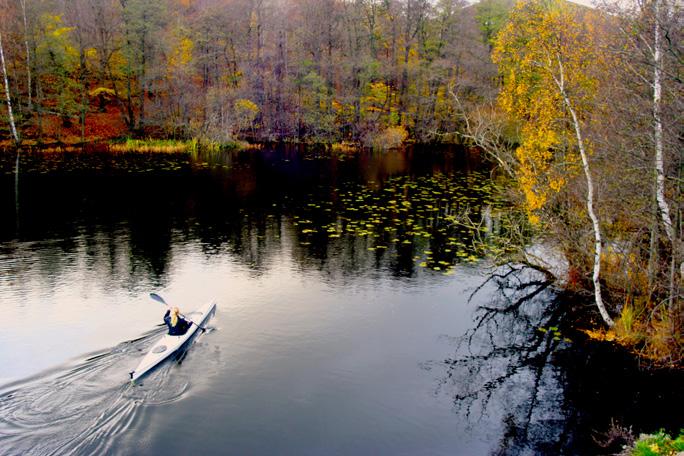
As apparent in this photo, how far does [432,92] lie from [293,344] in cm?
5598

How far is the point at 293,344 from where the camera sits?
44.9 feet

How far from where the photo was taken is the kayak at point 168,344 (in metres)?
11.7

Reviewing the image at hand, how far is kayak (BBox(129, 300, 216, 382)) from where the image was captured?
1166cm

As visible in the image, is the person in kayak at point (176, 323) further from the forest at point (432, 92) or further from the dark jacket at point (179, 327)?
the forest at point (432, 92)

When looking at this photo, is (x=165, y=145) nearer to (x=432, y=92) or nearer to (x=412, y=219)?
(x=412, y=219)

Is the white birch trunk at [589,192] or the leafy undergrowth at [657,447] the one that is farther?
the white birch trunk at [589,192]

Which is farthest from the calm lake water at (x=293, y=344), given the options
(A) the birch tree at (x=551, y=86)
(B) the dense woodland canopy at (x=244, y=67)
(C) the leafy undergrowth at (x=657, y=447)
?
(B) the dense woodland canopy at (x=244, y=67)

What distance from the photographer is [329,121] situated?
6062 centimetres

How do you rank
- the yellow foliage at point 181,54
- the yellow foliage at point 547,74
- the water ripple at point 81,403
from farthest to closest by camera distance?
the yellow foliage at point 181,54 < the yellow foliage at point 547,74 < the water ripple at point 81,403

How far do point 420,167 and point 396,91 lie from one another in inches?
999

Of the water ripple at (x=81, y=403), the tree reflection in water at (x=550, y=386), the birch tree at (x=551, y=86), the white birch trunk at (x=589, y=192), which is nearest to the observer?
the water ripple at (x=81, y=403)

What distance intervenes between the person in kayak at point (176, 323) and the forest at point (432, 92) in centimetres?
978

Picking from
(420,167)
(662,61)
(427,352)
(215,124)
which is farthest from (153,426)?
(215,124)

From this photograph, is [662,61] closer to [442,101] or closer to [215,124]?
[215,124]
